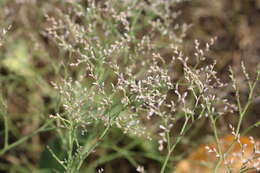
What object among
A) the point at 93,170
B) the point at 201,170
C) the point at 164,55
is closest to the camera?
the point at 201,170

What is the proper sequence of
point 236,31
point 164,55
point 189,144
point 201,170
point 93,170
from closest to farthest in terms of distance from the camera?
point 201,170 < point 93,170 < point 189,144 < point 164,55 < point 236,31

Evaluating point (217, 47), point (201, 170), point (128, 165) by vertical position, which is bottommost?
point (128, 165)

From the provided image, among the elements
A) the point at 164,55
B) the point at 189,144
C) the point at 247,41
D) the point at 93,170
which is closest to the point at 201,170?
the point at 189,144

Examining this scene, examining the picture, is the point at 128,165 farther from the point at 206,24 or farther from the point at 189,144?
the point at 206,24

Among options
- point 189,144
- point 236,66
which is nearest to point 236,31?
point 236,66

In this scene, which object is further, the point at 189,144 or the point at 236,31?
the point at 236,31

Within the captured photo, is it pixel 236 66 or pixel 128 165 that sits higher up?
pixel 236 66

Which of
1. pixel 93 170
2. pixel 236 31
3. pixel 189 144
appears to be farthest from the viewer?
pixel 236 31

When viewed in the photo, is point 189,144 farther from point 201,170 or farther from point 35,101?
point 35,101

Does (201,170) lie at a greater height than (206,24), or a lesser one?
lesser
